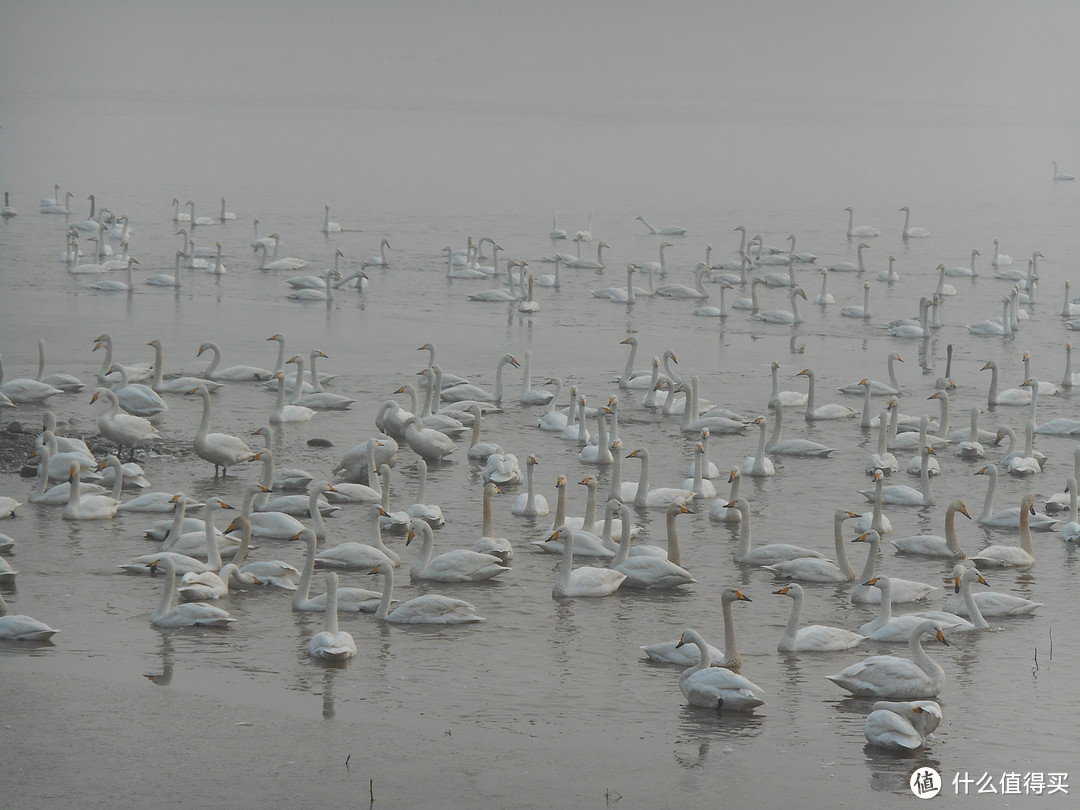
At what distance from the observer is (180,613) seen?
39.7 feet

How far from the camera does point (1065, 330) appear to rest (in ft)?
97.0

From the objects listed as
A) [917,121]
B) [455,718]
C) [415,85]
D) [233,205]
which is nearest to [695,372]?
[455,718]

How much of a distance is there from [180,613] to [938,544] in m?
7.16

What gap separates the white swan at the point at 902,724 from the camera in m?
10.0

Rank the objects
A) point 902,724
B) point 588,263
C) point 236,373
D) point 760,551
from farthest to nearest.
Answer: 1. point 588,263
2. point 236,373
3. point 760,551
4. point 902,724

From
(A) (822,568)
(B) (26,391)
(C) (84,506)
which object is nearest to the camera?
(A) (822,568)

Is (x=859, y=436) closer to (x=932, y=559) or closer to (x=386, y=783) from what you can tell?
(x=932, y=559)

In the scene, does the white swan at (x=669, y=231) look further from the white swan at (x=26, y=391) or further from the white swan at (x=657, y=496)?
the white swan at (x=657, y=496)

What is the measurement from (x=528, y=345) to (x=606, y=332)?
2.15 metres

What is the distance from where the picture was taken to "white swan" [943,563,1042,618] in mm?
12758

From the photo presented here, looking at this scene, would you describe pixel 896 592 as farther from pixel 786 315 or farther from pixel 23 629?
pixel 786 315

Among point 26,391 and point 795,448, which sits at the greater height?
point 26,391

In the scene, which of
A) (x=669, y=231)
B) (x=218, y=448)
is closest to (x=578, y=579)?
(x=218, y=448)

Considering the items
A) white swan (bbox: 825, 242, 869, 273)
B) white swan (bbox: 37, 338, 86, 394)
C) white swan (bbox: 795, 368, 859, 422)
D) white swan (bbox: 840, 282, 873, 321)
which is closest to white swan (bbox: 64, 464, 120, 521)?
white swan (bbox: 37, 338, 86, 394)
